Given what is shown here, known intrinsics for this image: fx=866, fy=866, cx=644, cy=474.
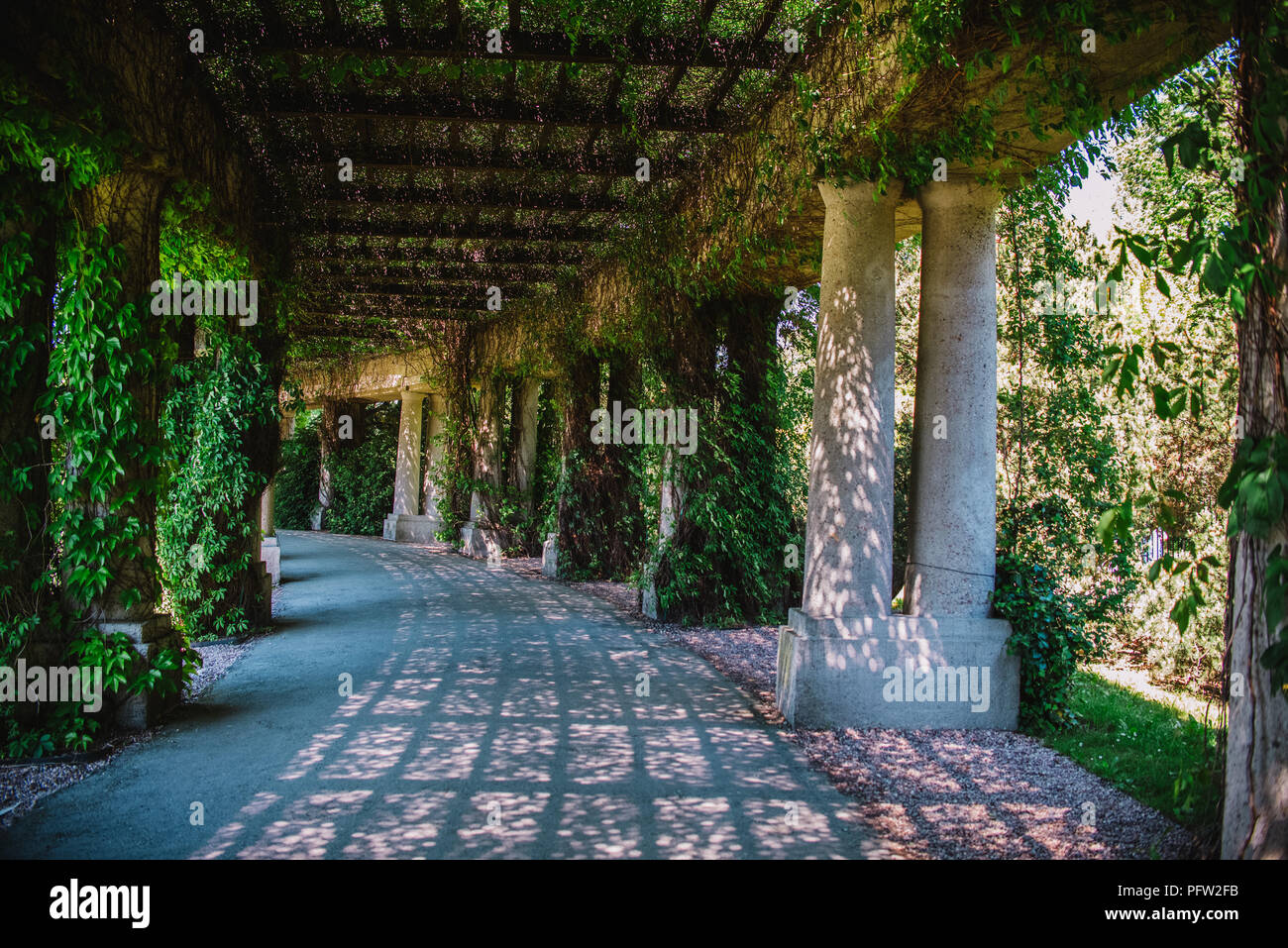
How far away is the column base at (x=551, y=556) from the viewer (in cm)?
1305

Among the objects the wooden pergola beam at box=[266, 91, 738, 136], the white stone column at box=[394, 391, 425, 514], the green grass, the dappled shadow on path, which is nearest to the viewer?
the green grass

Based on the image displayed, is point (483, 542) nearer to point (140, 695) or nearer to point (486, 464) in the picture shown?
point (486, 464)

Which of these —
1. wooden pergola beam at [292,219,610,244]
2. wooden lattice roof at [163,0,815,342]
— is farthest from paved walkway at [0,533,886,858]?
wooden pergola beam at [292,219,610,244]

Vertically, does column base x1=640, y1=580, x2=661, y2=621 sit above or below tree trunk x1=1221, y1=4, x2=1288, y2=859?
below

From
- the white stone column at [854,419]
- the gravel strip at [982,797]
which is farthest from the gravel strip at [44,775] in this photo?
the white stone column at [854,419]

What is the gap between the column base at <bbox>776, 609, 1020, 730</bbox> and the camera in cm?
521

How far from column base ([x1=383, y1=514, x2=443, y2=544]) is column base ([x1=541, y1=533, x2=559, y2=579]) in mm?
7223

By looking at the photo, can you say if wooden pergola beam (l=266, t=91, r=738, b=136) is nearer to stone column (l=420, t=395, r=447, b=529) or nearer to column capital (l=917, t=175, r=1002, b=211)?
column capital (l=917, t=175, r=1002, b=211)

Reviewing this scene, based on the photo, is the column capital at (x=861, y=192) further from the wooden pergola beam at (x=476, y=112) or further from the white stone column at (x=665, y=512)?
the white stone column at (x=665, y=512)

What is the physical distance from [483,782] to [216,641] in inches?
183

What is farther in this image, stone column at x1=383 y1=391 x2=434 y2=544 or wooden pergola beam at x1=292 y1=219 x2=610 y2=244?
stone column at x1=383 y1=391 x2=434 y2=544

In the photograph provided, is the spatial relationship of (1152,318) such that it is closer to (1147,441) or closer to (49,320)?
(1147,441)
